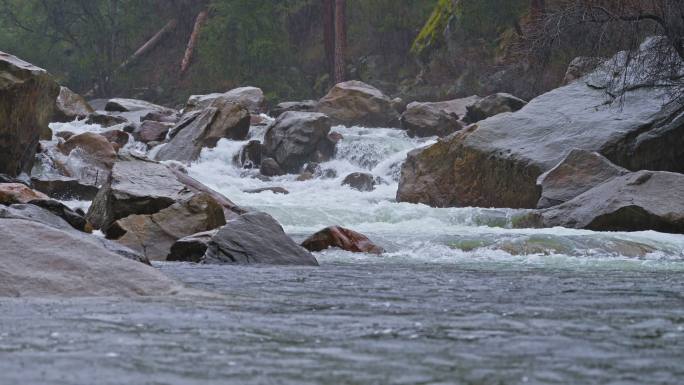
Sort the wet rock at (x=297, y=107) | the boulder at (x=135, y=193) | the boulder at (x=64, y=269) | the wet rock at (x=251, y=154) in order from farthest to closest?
the wet rock at (x=297, y=107) → the wet rock at (x=251, y=154) → the boulder at (x=135, y=193) → the boulder at (x=64, y=269)

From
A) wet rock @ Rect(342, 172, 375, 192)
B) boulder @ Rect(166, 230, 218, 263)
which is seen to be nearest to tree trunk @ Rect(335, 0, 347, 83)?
wet rock @ Rect(342, 172, 375, 192)

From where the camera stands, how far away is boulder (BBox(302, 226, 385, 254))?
11.5 m

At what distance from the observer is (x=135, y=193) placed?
1172cm

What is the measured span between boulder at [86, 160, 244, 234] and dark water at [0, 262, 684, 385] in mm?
3869

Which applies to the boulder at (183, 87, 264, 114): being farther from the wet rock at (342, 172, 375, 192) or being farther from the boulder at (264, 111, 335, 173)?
the wet rock at (342, 172, 375, 192)

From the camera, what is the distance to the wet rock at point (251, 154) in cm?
2378

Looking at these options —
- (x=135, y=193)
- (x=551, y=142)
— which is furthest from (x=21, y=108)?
(x=551, y=142)

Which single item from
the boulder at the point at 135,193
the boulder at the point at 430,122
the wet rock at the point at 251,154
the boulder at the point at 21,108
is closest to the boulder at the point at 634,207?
the boulder at the point at 135,193

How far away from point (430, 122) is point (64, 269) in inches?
779

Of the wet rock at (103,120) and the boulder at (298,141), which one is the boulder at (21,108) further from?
→ the wet rock at (103,120)

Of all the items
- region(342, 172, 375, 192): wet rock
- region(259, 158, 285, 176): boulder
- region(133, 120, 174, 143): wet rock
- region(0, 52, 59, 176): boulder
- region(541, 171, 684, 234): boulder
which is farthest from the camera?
region(133, 120, 174, 143): wet rock

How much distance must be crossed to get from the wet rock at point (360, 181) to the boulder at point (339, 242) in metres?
9.65

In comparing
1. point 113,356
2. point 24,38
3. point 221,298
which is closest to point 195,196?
point 221,298

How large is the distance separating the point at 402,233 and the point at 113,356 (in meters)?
9.34
